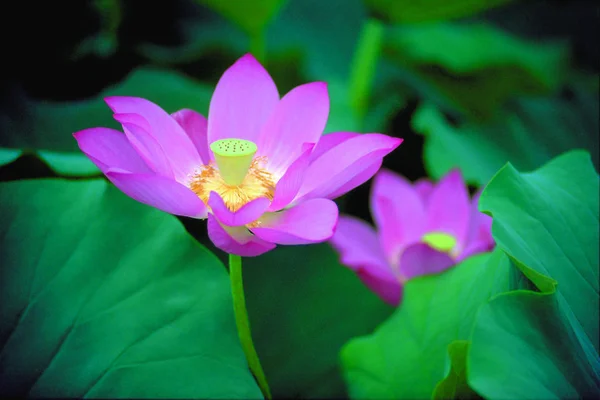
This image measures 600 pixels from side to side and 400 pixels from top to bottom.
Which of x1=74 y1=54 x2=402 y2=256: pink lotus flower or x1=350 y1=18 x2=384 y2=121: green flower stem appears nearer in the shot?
x1=74 y1=54 x2=402 y2=256: pink lotus flower

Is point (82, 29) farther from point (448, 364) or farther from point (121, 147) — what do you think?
point (448, 364)

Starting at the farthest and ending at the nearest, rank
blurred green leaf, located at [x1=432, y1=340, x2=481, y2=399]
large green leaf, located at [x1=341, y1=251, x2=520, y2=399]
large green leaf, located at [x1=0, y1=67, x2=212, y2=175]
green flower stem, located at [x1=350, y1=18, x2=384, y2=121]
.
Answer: green flower stem, located at [x1=350, y1=18, x2=384, y2=121]
large green leaf, located at [x1=0, y1=67, x2=212, y2=175]
large green leaf, located at [x1=341, y1=251, x2=520, y2=399]
blurred green leaf, located at [x1=432, y1=340, x2=481, y2=399]

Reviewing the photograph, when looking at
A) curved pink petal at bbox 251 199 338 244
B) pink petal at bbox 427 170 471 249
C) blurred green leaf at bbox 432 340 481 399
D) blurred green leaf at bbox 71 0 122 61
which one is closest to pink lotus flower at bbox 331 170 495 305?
pink petal at bbox 427 170 471 249

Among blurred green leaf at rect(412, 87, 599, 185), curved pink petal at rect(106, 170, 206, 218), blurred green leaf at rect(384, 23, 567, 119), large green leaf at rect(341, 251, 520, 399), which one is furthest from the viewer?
blurred green leaf at rect(384, 23, 567, 119)

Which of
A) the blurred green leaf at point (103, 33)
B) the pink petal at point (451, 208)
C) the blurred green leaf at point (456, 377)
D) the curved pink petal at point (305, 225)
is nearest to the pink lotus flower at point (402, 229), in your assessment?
the pink petal at point (451, 208)

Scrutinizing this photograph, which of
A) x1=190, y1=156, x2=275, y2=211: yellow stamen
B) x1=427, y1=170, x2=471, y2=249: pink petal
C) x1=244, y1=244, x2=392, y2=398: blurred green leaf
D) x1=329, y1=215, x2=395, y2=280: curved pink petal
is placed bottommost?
x1=244, y1=244, x2=392, y2=398: blurred green leaf

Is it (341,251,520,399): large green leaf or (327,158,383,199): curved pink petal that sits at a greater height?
(327,158,383,199): curved pink petal

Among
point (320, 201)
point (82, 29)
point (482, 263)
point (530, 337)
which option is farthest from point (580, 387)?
point (82, 29)

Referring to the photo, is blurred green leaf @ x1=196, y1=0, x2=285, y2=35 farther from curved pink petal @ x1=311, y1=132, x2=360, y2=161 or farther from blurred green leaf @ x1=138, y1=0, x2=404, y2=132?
curved pink petal @ x1=311, y1=132, x2=360, y2=161
